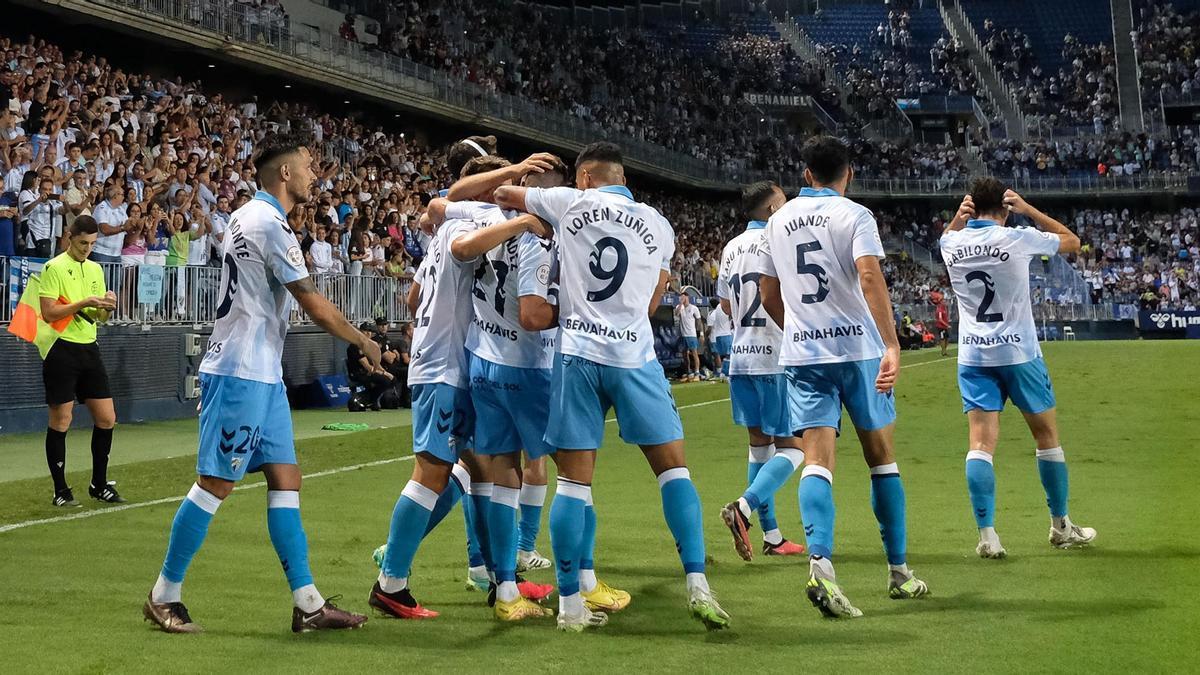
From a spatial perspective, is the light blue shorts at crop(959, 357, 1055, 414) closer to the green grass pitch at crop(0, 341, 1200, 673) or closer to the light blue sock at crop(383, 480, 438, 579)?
the green grass pitch at crop(0, 341, 1200, 673)

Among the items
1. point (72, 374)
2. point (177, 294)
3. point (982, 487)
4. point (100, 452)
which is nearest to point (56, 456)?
point (100, 452)

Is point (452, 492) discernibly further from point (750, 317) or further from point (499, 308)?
point (750, 317)

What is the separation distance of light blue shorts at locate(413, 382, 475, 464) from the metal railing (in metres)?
10.8

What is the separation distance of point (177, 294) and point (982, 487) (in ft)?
48.6

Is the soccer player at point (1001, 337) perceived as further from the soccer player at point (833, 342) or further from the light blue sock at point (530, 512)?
the light blue sock at point (530, 512)

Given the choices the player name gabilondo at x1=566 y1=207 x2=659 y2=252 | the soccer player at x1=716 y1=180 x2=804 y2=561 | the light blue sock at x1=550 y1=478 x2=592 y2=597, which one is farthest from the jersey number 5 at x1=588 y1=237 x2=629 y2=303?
the soccer player at x1=716 y1=180 x2=804 y2=561

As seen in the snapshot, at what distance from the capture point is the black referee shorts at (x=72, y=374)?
35.1 feet

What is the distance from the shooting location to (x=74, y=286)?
1077 cm

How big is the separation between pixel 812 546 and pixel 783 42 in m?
67.5

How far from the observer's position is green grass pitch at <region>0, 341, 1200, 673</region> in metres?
5.45

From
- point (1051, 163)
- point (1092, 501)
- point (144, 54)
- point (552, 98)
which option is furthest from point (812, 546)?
point (1051, 163)

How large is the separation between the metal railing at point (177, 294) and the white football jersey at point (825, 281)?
11.4 metres

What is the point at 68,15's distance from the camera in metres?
25.0

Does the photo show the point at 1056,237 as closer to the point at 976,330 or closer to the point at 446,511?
the point at 976,330
